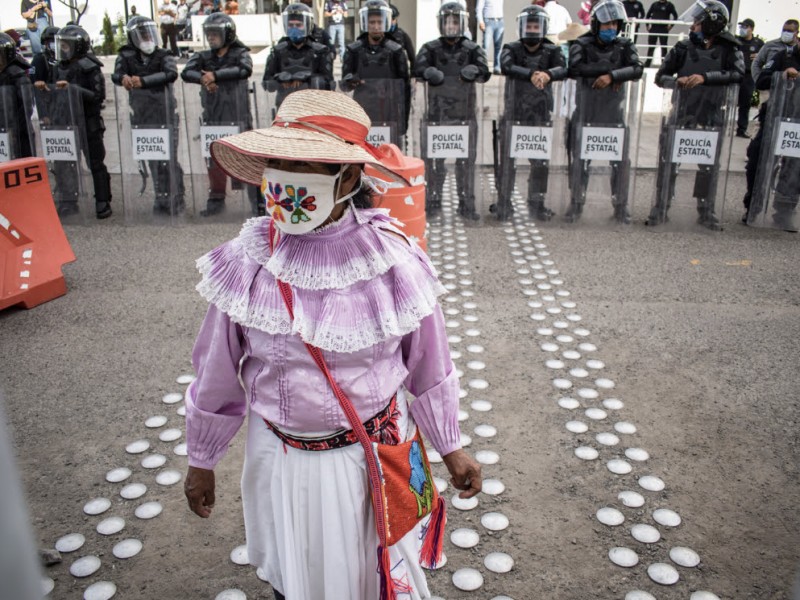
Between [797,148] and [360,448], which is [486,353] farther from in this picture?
[797,148]

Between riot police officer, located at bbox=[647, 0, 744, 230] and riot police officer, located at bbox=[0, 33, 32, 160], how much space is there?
20.2ft

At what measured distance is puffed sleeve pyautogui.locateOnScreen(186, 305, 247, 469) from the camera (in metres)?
1.85

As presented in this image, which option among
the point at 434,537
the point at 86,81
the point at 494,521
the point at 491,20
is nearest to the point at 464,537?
the point at 494,521

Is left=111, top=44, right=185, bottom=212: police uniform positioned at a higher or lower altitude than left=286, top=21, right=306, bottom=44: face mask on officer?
lower

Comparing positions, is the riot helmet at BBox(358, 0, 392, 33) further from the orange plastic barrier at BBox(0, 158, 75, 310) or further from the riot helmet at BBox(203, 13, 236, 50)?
the orange plastic barrier at BBox(0, 158, 75, 310)

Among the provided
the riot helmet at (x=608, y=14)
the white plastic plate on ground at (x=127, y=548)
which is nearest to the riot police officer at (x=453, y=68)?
the riot helmet at (x=608, y=14)

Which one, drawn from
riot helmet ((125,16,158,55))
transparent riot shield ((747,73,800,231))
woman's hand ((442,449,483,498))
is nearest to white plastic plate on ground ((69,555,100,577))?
woman's hand ((442,449,483,498))

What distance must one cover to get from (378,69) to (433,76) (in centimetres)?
74

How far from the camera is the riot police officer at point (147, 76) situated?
7.15 m

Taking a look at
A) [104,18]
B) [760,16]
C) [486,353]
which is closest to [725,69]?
[486,353]

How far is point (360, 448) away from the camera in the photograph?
5.97 ft

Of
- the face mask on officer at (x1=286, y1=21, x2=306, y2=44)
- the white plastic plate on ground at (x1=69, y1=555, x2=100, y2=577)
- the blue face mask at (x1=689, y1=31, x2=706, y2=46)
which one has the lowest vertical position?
the white plastic plate on ground at (x1=69, y1=555, x2=100, y2=577)

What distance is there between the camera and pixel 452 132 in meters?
7.23

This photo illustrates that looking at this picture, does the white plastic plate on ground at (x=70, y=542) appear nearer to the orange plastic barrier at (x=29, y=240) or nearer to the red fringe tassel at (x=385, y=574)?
the red fringe tassel at (x=385, y=574)
